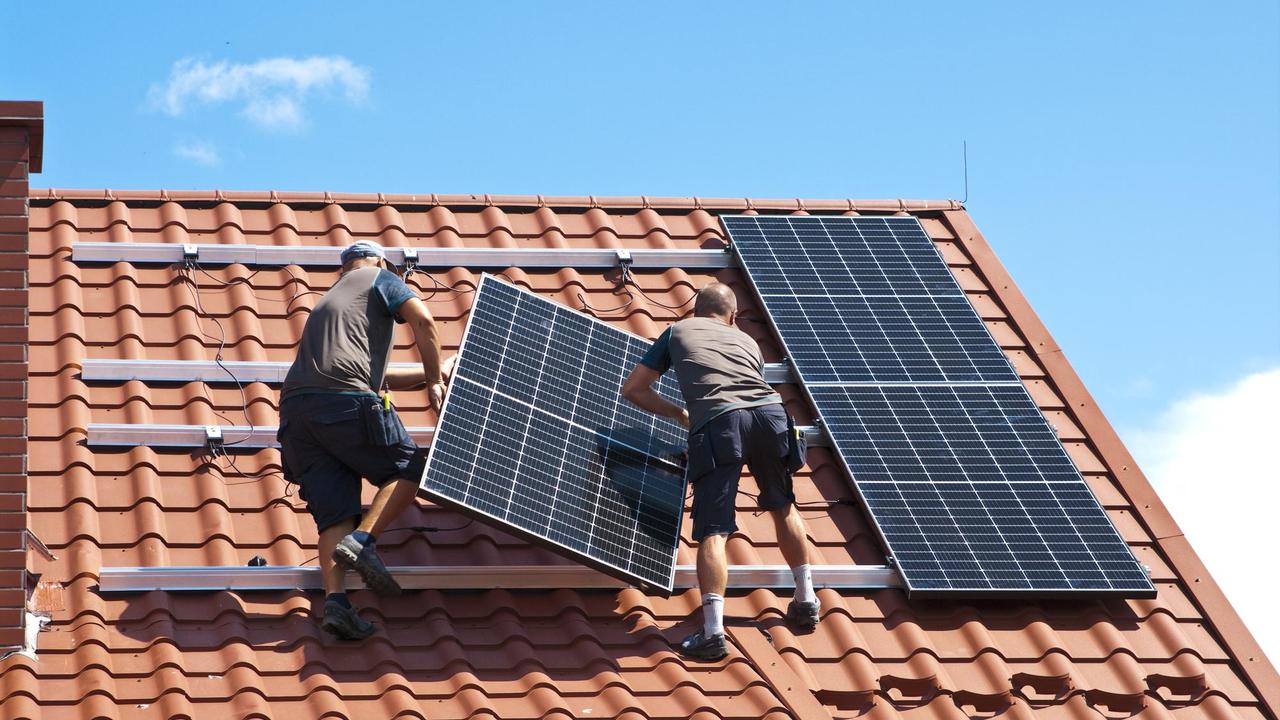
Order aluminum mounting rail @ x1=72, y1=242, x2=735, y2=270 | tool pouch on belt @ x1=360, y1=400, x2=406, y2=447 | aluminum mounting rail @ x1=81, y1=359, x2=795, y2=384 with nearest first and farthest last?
tool pouch on belt @ x1=360, y1=400, x2=406, y2=447 → aluminum mounting rail @ x1=81, y1=359, x2=795, y2=384 → aluminum mounting rail @ x1=72, y1=242, x2=735, y2=270

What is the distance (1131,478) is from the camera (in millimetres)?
10445

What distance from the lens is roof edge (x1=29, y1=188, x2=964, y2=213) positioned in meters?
11.8

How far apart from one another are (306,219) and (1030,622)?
5.66m

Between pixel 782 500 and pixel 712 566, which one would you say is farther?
pixel 782 500

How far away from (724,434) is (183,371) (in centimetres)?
337

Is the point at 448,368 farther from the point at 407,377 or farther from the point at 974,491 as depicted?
the point at 974,491

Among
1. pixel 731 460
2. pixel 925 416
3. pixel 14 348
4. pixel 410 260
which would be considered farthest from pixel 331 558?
pixel 925 416

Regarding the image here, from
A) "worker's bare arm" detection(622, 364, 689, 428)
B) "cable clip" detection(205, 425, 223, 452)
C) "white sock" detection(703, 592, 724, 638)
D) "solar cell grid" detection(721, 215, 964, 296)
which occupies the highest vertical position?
"solar cell grid" detection(721, 215, 964, 296)

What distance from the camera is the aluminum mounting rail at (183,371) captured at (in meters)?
9.97

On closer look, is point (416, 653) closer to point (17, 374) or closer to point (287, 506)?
point (287, 506)

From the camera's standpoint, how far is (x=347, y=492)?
8.71 metres

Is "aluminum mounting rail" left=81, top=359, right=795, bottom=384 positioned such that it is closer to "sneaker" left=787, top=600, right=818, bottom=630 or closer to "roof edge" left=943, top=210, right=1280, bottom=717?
"sneaker" left=787, top=600, right=818, bottom=630

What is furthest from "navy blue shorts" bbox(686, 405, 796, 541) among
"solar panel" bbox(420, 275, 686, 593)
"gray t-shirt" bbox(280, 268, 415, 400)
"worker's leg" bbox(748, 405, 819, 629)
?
"gray t-shirt" bbox(280, 268, 415, 400)

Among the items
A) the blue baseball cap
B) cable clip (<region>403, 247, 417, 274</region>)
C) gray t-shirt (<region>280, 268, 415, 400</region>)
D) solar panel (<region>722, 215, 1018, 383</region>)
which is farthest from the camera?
cable clip (<region>403, 247, 417, 274</region>)
